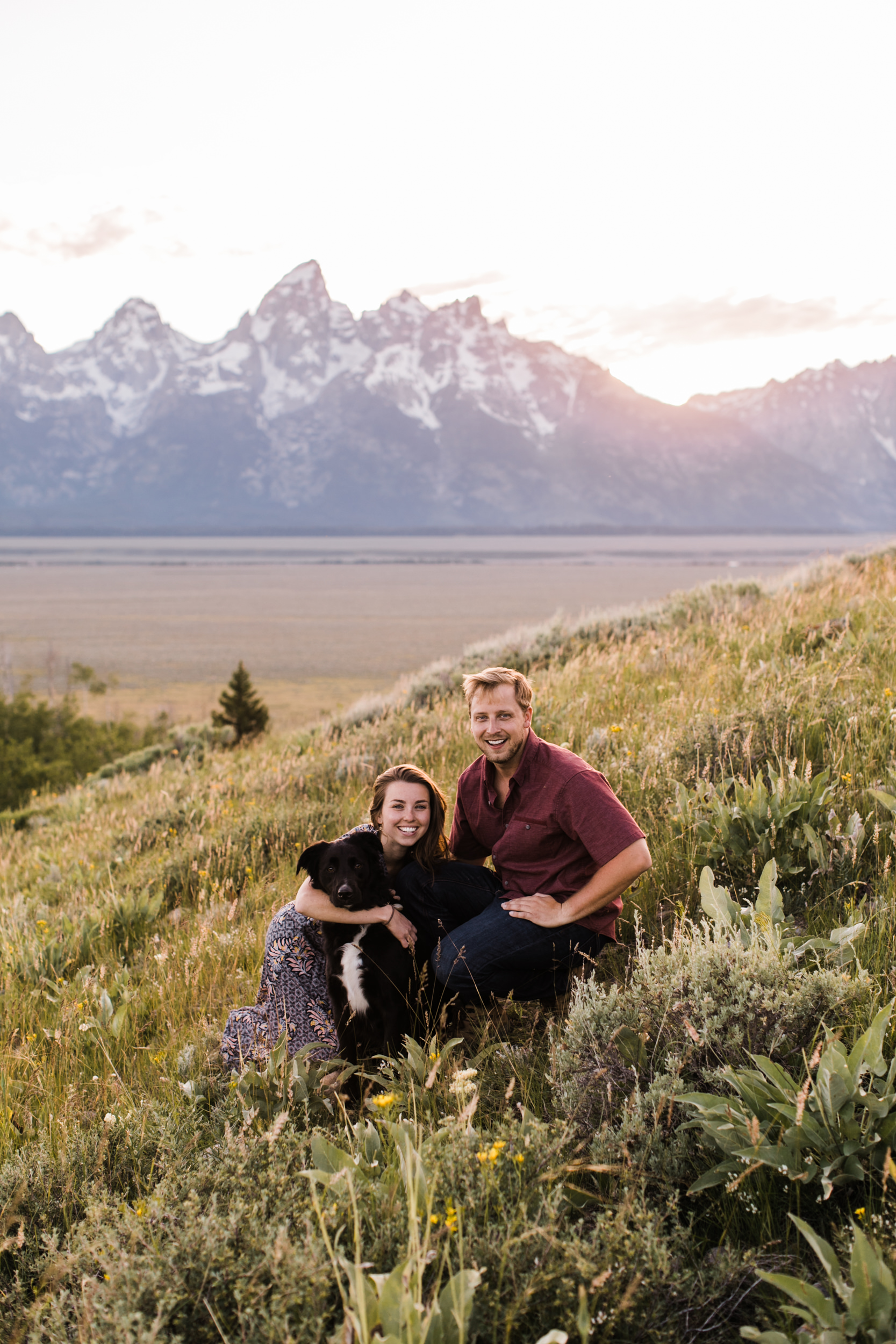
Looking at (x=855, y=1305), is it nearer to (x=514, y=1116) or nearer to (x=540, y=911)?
(x=514, y=1116)

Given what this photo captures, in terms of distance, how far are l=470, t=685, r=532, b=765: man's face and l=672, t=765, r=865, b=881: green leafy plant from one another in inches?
39.7

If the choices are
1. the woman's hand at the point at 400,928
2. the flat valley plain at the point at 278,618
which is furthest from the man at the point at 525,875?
the flat valley plain at the point at 278,618

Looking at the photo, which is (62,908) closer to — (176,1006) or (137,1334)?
(176,1006)

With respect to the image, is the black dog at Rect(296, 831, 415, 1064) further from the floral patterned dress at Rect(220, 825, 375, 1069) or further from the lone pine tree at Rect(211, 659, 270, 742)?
the lone pine tree at Rect(211, 659, 270, 742)

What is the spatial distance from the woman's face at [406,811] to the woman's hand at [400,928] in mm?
346

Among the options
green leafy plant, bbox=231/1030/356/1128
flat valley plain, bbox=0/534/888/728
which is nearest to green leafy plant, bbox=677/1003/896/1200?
green leafy plant, bbox=231/1030/356/1128

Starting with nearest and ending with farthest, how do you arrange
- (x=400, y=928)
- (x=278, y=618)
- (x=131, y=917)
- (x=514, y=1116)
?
(x=514, y=1116), (x=400, y=928), (x=131, y=917), (x=278, y=618)

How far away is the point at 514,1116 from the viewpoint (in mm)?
2574

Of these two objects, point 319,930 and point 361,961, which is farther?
point 319,930

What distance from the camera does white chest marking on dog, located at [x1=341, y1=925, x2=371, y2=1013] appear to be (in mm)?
3336

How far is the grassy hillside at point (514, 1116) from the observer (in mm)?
1800

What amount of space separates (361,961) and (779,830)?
192 cm

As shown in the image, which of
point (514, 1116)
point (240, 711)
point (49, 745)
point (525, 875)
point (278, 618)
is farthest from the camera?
point (278, 618)

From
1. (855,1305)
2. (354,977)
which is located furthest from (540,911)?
(855,1305)
